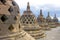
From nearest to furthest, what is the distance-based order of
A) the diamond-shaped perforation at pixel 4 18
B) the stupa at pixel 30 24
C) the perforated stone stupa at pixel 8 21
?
the perforated stone stupa at pixel 8 21 → the diamond-shaped perforation at pixel 4 18 → the stupa at pixel 30 24

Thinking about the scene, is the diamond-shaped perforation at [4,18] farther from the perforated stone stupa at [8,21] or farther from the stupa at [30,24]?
the stupa at [30,24]

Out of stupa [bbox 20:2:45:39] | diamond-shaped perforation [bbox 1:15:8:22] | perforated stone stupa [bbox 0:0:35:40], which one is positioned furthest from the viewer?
stupa [bbox 20:2:45:39]

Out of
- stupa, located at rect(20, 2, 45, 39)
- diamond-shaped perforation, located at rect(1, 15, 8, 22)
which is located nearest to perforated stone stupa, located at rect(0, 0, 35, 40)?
diamond-shaped perforation, located at rect(1, 15, 8, 22)

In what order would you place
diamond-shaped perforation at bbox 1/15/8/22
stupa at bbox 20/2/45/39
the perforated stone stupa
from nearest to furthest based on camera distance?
the perforated stone stupa, diamond-shaped perforation at bbox 1/15/8/22, stupa at bbox 20/2/45/39

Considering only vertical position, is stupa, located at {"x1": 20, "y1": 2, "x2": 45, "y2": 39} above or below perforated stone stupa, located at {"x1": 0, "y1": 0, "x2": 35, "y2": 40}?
below

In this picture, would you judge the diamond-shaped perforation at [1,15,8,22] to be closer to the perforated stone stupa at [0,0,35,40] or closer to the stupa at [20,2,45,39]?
the perforated stone stupa at [0,0,35,40]

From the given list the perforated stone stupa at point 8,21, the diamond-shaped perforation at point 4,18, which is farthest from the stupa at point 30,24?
the diamond-shaped perforation at point 4,18

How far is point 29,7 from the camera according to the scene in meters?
23.6

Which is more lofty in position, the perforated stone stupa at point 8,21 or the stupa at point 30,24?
the perforated stone stupa at point 8,21

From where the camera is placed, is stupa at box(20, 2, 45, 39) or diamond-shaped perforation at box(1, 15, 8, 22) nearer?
diamond-shaped perforation at box(1, 15, 8, 22)

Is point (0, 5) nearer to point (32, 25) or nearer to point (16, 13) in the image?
point (16, 13)

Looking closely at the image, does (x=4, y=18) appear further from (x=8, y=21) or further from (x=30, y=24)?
(x=30, y=24)

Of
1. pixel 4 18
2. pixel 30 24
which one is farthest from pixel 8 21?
pixel 30 24

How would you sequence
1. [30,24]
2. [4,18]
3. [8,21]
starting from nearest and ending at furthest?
[4,18] < [8,21] < [30,24]
